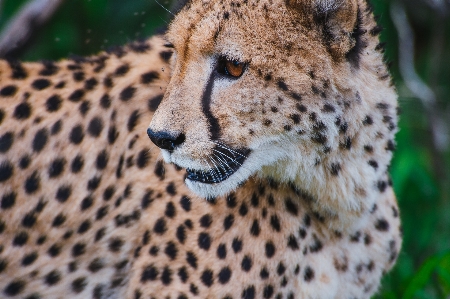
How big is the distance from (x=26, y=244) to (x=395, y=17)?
2407 mm

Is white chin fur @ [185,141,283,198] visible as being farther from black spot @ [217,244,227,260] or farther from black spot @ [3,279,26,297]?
black spot @ [3,279,26,297]

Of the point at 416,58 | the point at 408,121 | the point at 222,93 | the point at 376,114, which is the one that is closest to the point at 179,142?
the point at 222,93

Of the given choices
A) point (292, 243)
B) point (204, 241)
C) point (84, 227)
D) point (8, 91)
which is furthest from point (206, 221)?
point (8, 91)

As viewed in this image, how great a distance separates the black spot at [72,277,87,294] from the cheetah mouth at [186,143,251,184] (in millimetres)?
646

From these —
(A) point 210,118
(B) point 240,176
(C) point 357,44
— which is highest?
(C) point 357,44

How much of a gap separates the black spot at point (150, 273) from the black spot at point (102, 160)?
39cm

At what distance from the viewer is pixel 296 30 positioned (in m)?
1.75

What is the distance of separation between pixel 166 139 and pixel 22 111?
743 mm

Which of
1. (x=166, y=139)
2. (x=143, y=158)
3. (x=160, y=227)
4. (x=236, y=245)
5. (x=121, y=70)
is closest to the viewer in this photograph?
(x=166, y=139)

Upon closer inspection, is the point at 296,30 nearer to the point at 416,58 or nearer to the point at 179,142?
the point at 179,142

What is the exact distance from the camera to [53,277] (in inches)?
86.3

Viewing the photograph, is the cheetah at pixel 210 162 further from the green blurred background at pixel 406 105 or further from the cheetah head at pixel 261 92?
the green blurred background at pixel 406 105

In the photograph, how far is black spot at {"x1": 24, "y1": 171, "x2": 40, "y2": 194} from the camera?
2160 millimetres

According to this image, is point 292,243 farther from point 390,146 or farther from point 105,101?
point 105,101
